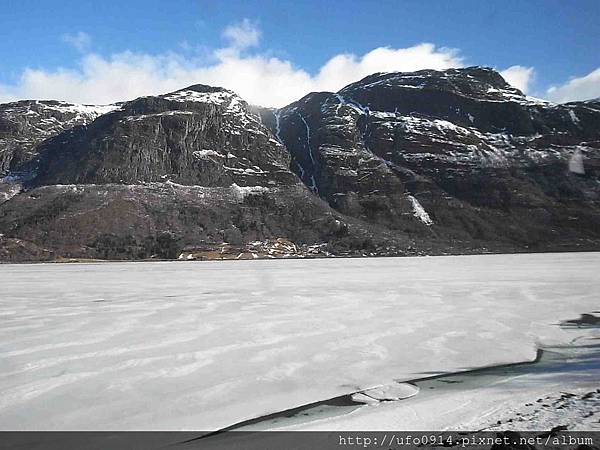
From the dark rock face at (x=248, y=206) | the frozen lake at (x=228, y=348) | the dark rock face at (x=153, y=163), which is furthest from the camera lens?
the dark rock face at (x=153, y=163)

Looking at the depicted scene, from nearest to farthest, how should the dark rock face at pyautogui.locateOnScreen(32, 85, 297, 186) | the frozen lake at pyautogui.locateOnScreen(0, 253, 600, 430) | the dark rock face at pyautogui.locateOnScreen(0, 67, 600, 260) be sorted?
1. the frozen lake at pyautogui.locateOnScreen(0, 253, 600, 430)
2. the dark rock face at pyautogui.locateOnScreen(0, 67, 600, 260)
3. the dark rock face at pyautogui.locateOnScreen(32, 85, 297, 186)

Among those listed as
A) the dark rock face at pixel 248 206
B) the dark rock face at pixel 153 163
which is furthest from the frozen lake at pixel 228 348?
the dark rock face at pixel 153 163

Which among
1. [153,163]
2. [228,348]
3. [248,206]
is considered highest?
[153,163]

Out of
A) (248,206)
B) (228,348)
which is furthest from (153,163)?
(228,348)

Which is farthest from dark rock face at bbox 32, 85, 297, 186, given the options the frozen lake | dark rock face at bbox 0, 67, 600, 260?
the frozen lake

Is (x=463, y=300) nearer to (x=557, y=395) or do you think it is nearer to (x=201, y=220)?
(x=557, y=395)

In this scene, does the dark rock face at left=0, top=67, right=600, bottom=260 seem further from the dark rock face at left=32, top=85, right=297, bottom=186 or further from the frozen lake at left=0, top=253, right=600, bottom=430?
the frozen lake at left=0, top=253, right=600, bottom=430

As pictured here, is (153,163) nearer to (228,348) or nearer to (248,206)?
(248,206)

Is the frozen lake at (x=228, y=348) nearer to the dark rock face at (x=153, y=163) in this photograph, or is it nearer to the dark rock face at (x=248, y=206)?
the dark rock face at (x=248, y=206)

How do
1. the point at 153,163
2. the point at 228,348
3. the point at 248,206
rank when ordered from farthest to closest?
1. the point at 153,163
2. the point at 248,206
3. the point at 228,348
